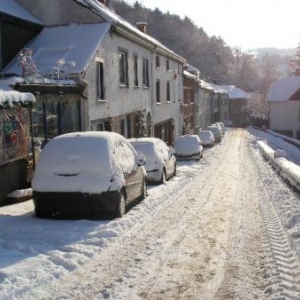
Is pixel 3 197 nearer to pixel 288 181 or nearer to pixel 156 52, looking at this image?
pixel 288 181

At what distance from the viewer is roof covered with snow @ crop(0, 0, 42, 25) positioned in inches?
659

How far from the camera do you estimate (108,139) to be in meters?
9.50

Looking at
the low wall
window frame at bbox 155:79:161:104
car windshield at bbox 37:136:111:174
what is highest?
window frame at bbox 155:79:161:104

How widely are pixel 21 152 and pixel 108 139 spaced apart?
3.22 metres

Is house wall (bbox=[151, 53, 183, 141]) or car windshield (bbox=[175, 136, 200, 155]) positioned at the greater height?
house wall (bbox=[151, 53, 183, 141])

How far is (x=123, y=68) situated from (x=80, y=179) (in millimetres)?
12725

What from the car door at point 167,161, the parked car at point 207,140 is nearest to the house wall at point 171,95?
the parked car at point 207,140

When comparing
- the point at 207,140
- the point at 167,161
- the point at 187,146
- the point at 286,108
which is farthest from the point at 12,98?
the point at 286,108

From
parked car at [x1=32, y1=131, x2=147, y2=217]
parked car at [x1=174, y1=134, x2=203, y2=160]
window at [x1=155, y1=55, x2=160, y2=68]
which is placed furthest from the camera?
window at [x1=155, y1=55, x2=160, y2=68]

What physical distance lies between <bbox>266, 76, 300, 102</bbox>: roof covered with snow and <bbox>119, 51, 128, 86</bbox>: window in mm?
37821

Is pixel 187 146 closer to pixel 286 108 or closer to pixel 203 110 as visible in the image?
pixel 203 110

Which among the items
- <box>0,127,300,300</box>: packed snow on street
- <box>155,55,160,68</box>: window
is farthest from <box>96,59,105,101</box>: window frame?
<box>155,55,160,68</box>: window

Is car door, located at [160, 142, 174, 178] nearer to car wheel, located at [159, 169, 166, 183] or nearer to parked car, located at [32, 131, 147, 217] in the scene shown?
car wheel, located at [159, 169, 166, 183]

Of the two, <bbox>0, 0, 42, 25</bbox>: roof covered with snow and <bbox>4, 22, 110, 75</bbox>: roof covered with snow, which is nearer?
<bbox>4, 22, 110, 75</bbox>: roof covered with snow
